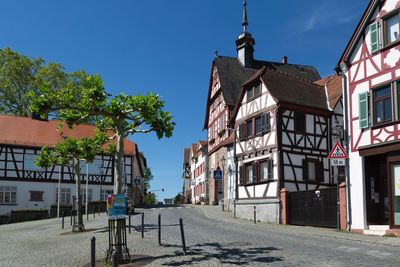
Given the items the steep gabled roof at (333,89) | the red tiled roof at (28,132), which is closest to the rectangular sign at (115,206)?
the steep gabled roof at (333,89)

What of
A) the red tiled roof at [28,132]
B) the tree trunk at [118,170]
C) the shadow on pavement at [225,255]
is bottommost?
the shadow on pavement at [225,255]

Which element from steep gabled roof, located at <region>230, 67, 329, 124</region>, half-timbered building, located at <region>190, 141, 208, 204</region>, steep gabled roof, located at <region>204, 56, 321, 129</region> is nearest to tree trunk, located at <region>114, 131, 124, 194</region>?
steep gabled roof, located at <region>230, 67, 329, 124</region>

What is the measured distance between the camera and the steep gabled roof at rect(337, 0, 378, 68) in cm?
2012

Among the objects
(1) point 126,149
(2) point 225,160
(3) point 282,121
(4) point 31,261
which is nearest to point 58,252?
(4) point 31,261

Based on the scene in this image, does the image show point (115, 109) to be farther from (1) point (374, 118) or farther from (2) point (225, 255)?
(1) point (374, 118)

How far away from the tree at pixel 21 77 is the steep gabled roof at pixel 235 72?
1612 cm

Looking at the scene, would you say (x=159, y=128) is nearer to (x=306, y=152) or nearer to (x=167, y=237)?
(x=167, y=237)

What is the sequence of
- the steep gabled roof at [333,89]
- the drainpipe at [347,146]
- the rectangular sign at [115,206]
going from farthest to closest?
1. the steep gabled roof at [333,89]
2. the drainpipe at [347,146]
3. the rectangular sign at [115,206]

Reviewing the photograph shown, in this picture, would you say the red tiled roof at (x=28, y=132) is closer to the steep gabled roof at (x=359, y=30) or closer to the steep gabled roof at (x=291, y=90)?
the steep gabled roof at (x=291, y=90)

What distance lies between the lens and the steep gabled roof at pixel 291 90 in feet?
95.1

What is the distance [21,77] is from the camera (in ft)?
163

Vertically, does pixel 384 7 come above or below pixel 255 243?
above

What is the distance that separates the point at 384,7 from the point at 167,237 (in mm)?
→ 12485

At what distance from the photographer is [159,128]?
1441 cm
